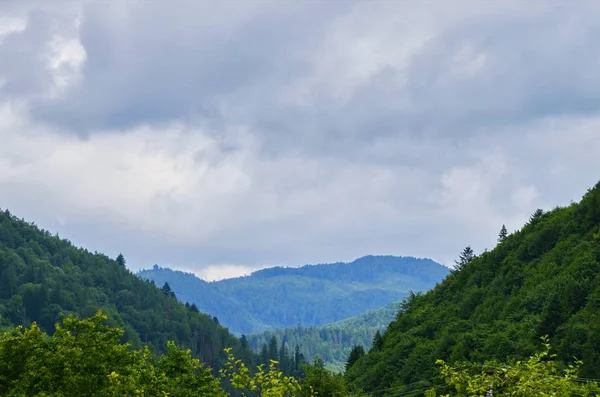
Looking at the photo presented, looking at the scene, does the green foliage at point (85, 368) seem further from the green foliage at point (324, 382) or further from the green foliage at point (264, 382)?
the green foliage at point (324, 382)

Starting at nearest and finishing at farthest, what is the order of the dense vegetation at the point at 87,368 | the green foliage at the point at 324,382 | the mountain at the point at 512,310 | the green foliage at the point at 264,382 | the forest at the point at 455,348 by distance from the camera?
1. the green foliage at the point at 264,382
2. the forest at the point at 455,348
3. the dense vegetation at the point at 87,368
4. the green foliage at the point at 324,382
5. the mountain at the point at 512,310

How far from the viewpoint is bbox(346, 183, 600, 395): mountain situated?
87125mm

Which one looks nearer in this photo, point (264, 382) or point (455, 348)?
point (264, 382)

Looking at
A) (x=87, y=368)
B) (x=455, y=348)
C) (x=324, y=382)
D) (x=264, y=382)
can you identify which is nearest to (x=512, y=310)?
(x=455, y=348)

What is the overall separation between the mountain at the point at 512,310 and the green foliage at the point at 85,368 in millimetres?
42028

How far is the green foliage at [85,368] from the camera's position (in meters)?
38.7

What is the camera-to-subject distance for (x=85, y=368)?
40.8 metres

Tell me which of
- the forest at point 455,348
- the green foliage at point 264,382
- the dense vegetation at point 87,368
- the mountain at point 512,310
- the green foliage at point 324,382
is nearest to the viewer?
the green foliage at point 264,382

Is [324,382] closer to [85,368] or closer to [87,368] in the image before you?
[87,368]

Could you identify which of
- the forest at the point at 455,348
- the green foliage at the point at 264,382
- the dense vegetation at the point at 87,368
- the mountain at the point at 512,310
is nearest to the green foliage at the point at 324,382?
the forest at the point at 455,348

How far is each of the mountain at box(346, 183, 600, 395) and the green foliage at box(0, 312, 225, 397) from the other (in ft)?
138

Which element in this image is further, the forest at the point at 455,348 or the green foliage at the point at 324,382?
the green foliage at the point at 324,382

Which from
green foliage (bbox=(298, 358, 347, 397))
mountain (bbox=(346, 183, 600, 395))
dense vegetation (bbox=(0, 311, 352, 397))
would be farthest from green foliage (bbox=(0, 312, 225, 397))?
mountain (bbox=(346, 183, 600, 395))

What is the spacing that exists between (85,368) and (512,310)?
75.6 m
